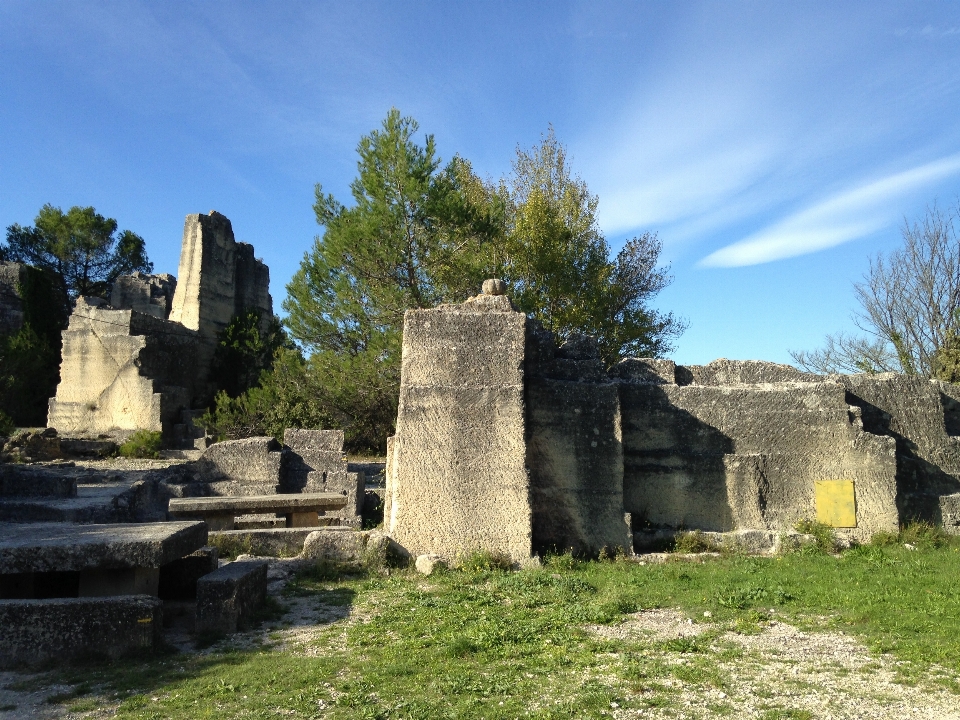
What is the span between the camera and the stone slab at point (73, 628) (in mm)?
4398

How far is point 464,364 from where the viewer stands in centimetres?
736

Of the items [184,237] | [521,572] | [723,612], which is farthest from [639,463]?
[184,237]

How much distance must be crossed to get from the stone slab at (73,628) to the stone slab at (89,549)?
235 millimetres

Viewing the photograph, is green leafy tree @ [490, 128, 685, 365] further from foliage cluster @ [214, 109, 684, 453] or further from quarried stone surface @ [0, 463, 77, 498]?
quarried stone surface @ [0, 463, 77, 498]

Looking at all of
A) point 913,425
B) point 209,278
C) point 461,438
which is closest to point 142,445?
point 209,278

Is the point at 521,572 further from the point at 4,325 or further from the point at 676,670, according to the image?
the point at 4,325

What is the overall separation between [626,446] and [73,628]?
575 centimetres

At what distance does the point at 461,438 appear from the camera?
7.16m

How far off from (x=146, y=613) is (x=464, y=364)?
3.74 metres

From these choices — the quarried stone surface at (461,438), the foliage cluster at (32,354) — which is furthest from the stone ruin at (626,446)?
the foliage cluster at (32,354)

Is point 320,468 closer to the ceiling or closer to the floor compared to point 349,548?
closer to the ceiling

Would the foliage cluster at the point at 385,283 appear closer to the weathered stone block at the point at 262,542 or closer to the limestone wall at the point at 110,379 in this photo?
the limestone wall at the point at 110,379

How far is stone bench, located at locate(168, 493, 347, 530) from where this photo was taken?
9.38 metres

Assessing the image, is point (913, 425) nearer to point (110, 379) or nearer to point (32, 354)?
point (110, 379)
